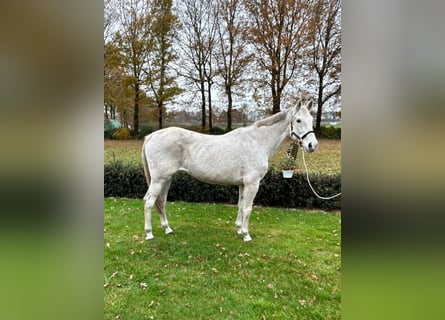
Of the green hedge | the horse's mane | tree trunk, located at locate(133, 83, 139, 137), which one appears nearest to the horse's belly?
the horse's mane

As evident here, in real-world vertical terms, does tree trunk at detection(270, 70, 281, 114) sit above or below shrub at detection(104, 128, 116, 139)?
above

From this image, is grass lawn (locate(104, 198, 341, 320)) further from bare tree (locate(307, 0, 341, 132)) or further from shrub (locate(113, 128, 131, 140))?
bare tree (locate(307, 0, 341, 132))

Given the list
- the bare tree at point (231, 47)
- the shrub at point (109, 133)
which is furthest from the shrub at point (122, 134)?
the bare tree at point (231, 47)

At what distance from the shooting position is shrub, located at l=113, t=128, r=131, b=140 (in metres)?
4.75

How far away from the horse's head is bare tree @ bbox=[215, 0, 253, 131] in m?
1.73

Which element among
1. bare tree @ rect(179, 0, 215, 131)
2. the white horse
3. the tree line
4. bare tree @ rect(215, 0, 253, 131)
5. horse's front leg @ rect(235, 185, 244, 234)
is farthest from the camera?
bare tree @ rect(179, 0, 215, 131)

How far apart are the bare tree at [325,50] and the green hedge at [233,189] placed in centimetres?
94

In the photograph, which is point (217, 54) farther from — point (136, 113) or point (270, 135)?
point (270, 135)

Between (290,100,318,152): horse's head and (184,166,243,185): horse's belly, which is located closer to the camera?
(290,100,318,152): horse's head

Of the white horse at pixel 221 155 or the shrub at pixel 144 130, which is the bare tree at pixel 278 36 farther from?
the shrub at pixel 144 130

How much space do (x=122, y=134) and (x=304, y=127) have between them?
3.28 m

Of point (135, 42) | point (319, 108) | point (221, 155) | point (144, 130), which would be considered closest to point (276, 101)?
point (319, 108)

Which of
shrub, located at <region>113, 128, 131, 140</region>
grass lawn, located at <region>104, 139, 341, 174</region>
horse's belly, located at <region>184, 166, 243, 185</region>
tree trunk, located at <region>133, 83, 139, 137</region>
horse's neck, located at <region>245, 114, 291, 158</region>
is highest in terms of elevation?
tree trunk, located at <region>133, 83, 139, 137</region>
